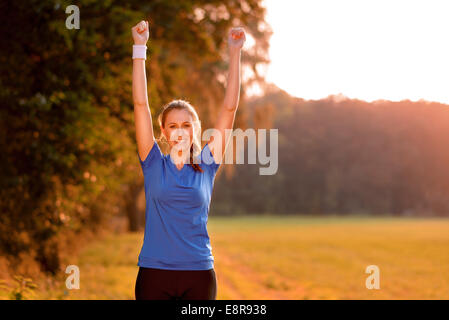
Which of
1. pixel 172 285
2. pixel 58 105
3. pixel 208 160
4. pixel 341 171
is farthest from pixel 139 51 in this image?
pixel 341 171

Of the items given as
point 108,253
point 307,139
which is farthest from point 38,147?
point 307,139

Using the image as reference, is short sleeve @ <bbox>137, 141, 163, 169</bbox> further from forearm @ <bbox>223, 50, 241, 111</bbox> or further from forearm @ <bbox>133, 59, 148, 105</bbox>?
forearm @ <bbox>223, 50, 241, 111</bbox>

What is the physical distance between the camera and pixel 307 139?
80.6 m

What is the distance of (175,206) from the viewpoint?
2.77 meters

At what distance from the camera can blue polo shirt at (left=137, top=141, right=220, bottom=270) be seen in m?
2.73

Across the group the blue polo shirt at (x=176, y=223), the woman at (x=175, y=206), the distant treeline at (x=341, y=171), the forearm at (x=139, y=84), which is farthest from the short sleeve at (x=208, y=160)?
the distant treeline at (x=341, y=171)

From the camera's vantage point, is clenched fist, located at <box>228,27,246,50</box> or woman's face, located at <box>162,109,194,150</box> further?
clenched fist, located at <box>228,27,246,50</box>

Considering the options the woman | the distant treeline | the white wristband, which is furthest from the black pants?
the distant treeline

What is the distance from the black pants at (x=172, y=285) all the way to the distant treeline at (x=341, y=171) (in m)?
66.6

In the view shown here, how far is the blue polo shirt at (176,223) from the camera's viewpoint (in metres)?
2.73

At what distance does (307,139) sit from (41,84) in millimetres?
73505

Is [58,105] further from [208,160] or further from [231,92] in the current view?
[208,160]

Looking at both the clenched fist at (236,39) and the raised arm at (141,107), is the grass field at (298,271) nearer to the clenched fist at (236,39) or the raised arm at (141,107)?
the raised arm at (141,107)

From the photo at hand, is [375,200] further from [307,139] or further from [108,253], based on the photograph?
[108,253]
